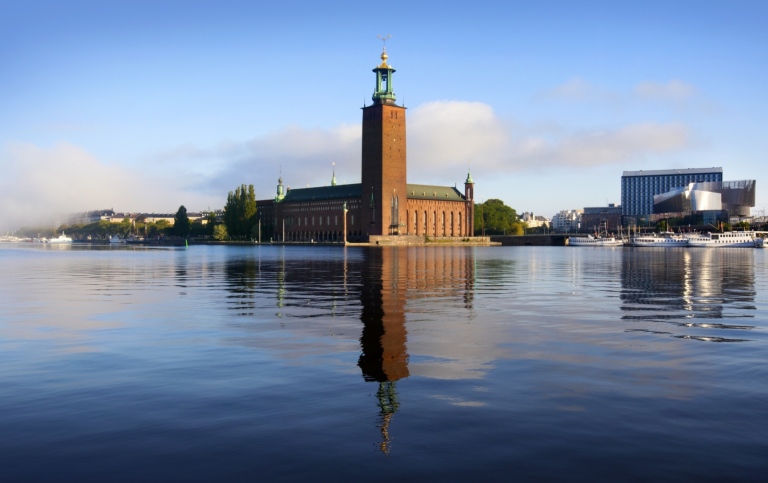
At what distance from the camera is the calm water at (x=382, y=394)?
298 inches

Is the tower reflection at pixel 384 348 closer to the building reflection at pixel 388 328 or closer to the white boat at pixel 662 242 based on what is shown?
the building reflection at pixel 388 328

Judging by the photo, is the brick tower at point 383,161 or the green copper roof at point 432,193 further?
the green copper roof at point 432,193

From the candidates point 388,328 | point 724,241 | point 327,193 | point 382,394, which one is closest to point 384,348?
point 388,328

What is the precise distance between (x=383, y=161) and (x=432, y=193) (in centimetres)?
3452

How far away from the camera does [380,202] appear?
534 ft

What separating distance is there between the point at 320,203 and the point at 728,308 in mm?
165900

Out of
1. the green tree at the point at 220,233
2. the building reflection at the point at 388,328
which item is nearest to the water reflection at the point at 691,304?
the building reflection at the point at 388,328

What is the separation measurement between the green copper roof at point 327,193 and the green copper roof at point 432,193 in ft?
48.6

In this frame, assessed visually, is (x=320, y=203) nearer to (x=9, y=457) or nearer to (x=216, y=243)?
(x=216, y=243)

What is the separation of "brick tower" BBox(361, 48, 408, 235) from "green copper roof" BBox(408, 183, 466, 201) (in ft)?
62.1

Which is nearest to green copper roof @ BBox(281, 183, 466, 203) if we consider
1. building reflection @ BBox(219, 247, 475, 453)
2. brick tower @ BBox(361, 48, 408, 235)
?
brick tower @ BBox(361, 48, 408, 235)

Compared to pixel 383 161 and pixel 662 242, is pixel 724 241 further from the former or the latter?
pixel 383 161

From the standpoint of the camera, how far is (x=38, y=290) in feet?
99.1

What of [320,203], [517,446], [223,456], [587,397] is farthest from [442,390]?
[320,203]
